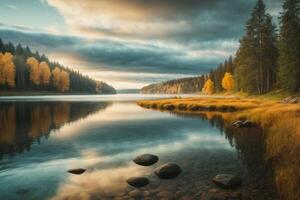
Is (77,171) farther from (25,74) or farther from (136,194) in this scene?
(25,74)

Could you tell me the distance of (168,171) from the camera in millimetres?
11914

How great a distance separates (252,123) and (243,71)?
41390 millimetres

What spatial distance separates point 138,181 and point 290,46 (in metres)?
44.2

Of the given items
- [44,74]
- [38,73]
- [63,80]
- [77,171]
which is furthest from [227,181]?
[63,80]

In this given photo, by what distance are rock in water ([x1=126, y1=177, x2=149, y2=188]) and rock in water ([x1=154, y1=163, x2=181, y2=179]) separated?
1.04 meters

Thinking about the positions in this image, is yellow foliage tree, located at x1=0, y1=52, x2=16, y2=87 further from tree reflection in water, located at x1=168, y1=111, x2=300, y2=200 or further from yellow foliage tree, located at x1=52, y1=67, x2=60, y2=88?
tree reflection in water, located at x1=168, y1=111, x2=300, y2=200

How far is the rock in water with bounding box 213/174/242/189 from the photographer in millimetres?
10242

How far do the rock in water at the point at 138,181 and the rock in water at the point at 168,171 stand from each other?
1036mm

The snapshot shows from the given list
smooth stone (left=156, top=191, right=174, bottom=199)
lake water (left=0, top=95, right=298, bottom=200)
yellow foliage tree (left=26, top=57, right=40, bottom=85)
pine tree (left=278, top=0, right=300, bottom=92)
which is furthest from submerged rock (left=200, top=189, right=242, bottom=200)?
yellow foliage tree (left=26, top=57, right=40, bottom=85)

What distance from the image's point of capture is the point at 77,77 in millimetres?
191625

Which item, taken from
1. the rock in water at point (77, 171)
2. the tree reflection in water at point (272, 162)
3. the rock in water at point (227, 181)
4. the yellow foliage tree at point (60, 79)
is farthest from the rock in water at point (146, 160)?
the yellow foliage tree at point (60, 79)

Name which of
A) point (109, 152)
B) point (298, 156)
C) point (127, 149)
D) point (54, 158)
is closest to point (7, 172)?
point (54, 158)

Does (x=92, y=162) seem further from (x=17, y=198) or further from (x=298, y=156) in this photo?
(x=298, y=156)

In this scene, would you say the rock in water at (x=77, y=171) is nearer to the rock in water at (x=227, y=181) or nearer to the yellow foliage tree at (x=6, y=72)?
the rock in water at (x=227, y=181)
